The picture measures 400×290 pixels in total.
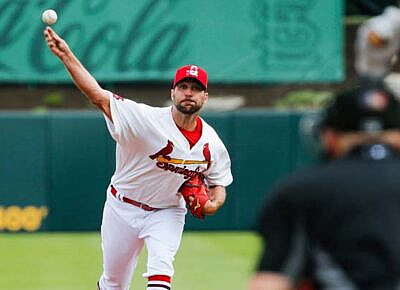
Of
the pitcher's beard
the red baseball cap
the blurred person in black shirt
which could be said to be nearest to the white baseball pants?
the pitcher's beard

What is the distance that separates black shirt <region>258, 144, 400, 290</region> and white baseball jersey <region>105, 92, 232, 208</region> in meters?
4.39

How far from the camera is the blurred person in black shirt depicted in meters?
3.59

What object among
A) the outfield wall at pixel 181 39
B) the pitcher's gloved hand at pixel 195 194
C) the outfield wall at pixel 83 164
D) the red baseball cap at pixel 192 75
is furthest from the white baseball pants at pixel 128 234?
the outfield wall at pixel 181 39

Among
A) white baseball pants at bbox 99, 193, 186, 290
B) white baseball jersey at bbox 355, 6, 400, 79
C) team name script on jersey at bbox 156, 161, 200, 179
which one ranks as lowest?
white baseball pants at bbox 99, 193, 186, 290

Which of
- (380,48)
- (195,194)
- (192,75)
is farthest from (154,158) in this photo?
(380,48)

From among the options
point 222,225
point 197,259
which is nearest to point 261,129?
point 222,225

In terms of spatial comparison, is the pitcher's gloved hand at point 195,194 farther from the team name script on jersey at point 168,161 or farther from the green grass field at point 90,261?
the green grass field at point 90,261

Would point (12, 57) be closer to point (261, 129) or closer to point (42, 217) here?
point (42, 217)

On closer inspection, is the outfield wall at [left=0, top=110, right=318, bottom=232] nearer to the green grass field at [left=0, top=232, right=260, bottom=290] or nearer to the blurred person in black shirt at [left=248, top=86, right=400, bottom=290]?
the green grass field at [left=0, top=232, right=260, bottom=290]

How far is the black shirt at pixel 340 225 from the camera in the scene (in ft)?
11.8

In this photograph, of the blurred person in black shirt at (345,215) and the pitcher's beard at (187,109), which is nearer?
the blurred person in black shirt at (345,215)

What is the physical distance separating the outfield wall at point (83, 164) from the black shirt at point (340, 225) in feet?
39.7

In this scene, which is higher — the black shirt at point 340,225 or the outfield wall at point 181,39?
the outfield wall at point 181,39

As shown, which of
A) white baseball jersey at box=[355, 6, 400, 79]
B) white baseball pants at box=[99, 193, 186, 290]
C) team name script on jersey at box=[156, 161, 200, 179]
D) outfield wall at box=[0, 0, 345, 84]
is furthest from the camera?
outfield wall at box=[0, 0, 345, 84]
